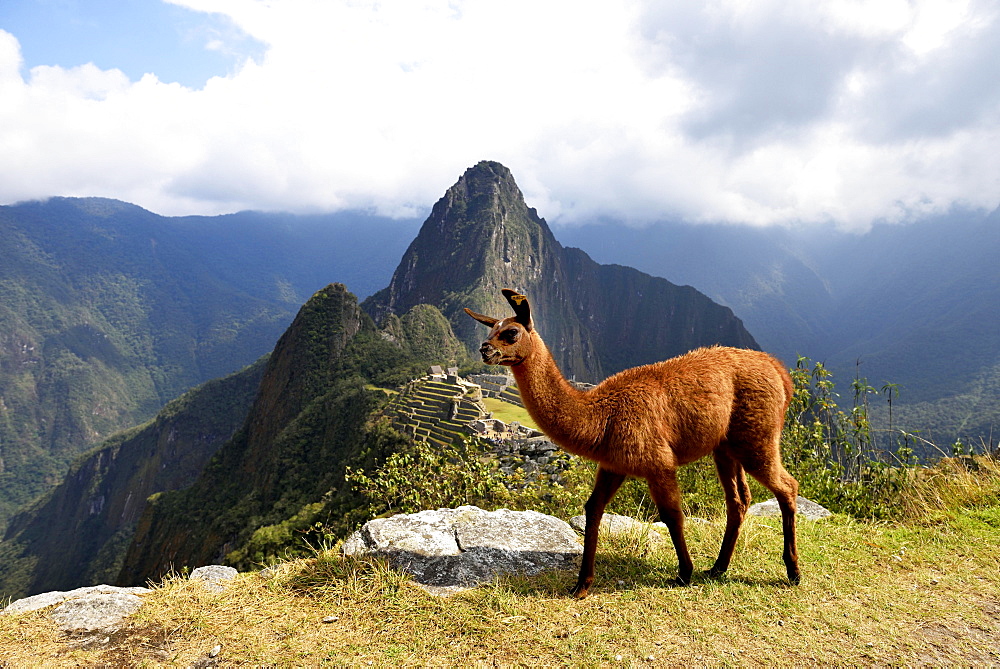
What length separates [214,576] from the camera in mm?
4402

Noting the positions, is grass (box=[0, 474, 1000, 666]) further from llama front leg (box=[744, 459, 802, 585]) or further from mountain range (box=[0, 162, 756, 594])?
mountain range (box=[0, 162, 756, 594])

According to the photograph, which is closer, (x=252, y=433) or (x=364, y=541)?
(x=364, y=541)

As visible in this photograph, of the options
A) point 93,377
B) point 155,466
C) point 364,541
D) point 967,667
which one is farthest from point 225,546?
point 93,377

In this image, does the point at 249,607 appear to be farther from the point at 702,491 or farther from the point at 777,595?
the point at 702,491

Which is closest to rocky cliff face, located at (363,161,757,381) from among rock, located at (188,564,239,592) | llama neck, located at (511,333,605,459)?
rock, located at (188,564,239,592)

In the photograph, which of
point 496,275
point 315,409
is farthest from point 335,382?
point 496,275

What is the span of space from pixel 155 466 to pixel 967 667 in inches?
4993

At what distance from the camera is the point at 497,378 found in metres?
64.8

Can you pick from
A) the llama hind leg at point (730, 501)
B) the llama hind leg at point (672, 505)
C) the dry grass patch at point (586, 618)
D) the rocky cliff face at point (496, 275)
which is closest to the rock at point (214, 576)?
the dry grass patch at point (586, 618)

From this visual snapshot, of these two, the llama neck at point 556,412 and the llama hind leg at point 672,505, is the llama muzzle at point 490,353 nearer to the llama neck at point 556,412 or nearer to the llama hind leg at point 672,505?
the llama neck at point 556,412

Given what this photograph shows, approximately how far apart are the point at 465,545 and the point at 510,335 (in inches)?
74.1

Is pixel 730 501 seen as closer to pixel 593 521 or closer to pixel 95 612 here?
pixel 593 521

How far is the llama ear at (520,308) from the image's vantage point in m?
3.32

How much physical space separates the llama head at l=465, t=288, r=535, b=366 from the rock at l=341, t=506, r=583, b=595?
163 centimetres
